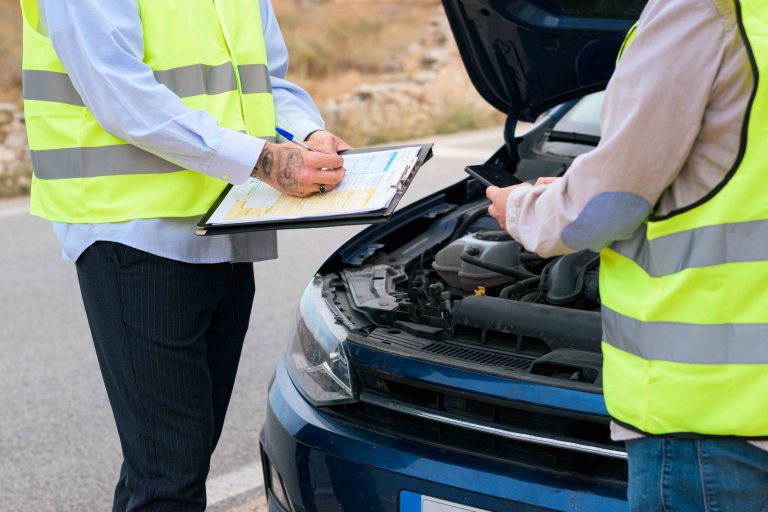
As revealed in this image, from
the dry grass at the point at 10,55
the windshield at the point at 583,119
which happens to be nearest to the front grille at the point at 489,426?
the windshield at the point at 583,119

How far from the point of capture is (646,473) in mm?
1605

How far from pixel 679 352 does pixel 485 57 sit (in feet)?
6.32

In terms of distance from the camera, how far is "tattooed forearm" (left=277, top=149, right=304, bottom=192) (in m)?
2.26

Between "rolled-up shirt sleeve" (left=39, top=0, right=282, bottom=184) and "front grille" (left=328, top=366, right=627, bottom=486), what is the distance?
0.59 meters

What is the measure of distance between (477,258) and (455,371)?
2.02 feet

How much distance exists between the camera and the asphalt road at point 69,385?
11.3ft

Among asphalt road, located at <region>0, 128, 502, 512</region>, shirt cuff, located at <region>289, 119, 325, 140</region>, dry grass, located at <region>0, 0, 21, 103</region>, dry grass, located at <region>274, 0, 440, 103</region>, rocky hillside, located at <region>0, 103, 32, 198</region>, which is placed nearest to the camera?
shirt cuff, located at <region>289, 119, 325, 140</region>

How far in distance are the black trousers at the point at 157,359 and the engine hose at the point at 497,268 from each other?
2.08 ft

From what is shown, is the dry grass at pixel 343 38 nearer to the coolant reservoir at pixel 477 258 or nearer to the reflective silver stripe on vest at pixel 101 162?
the coolant reservoir at pixel 477 258

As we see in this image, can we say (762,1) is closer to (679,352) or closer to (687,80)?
(687,80)

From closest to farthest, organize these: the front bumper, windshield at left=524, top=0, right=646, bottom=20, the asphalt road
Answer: the front bumper < windshield at left=524, top=0, right=646, bottom=20 < the asphalt road

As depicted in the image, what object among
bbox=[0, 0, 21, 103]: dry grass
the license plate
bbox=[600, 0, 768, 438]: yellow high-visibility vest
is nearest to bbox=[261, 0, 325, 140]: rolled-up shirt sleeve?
the license plate

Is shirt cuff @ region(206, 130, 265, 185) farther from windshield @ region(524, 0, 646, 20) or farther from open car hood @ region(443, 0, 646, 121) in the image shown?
windshield @ region(524, 0, 646, 20)

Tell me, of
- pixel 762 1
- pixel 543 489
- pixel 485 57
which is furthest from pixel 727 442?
pixel 485 57
